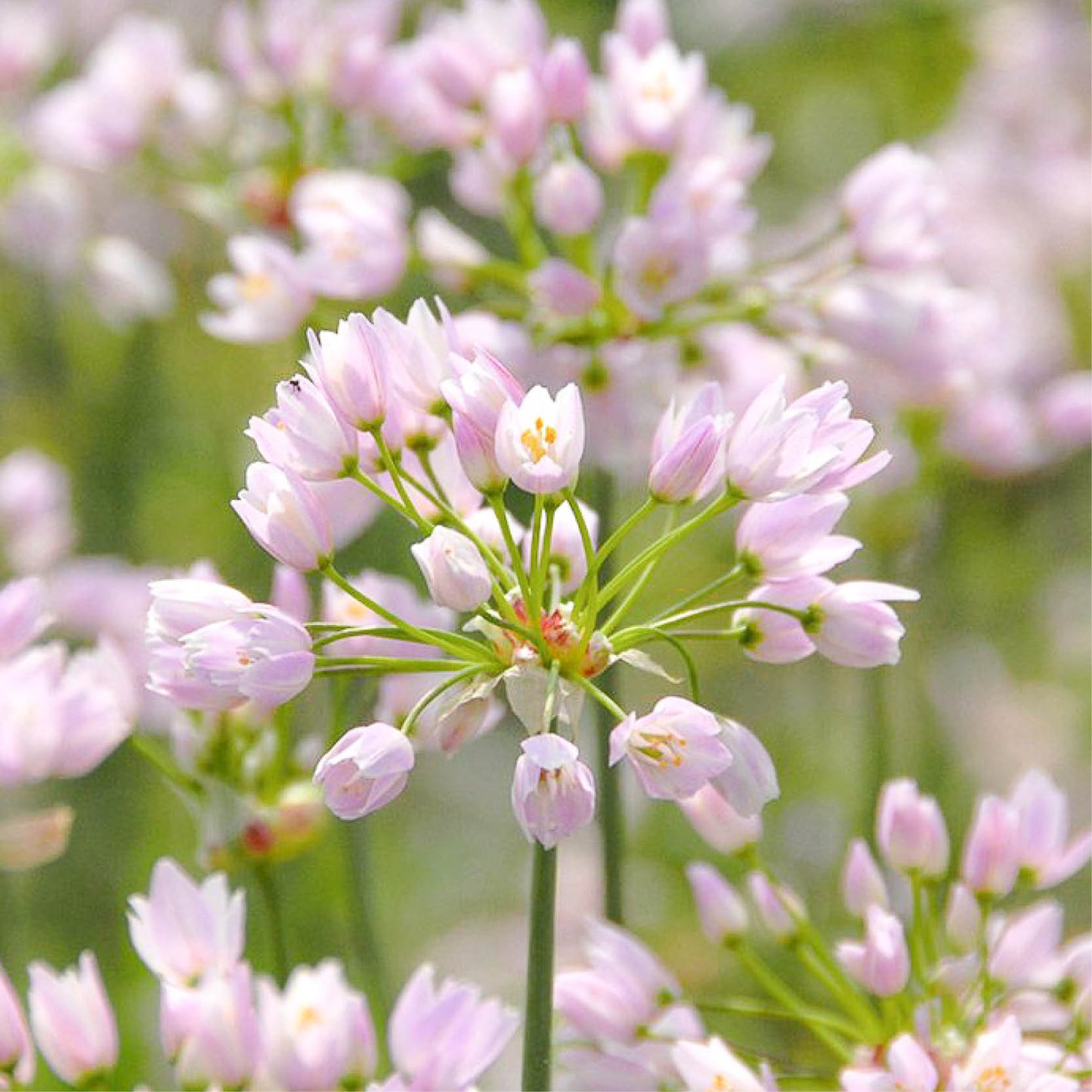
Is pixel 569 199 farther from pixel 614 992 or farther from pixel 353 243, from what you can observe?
pixel 614 992

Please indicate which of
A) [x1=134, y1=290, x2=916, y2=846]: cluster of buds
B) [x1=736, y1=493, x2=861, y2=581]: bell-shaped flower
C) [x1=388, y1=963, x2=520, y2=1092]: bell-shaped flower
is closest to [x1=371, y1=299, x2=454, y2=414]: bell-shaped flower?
[x1=134, y1=290, x2=916, y2=846]: cluster of buds

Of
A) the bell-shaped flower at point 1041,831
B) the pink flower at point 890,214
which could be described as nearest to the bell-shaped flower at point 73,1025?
the bell-shaped flower at point 1041,831

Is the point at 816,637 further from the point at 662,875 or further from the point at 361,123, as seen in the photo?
the point at 662,875

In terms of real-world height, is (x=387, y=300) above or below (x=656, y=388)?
Answer: above

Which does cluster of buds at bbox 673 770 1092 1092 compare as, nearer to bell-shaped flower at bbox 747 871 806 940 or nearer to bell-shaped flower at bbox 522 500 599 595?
bell-shaped flower at bbox 747 871 806 940

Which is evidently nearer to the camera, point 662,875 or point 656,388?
point 656,388

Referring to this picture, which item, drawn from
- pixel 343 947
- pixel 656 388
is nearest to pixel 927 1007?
pixel 656 388
